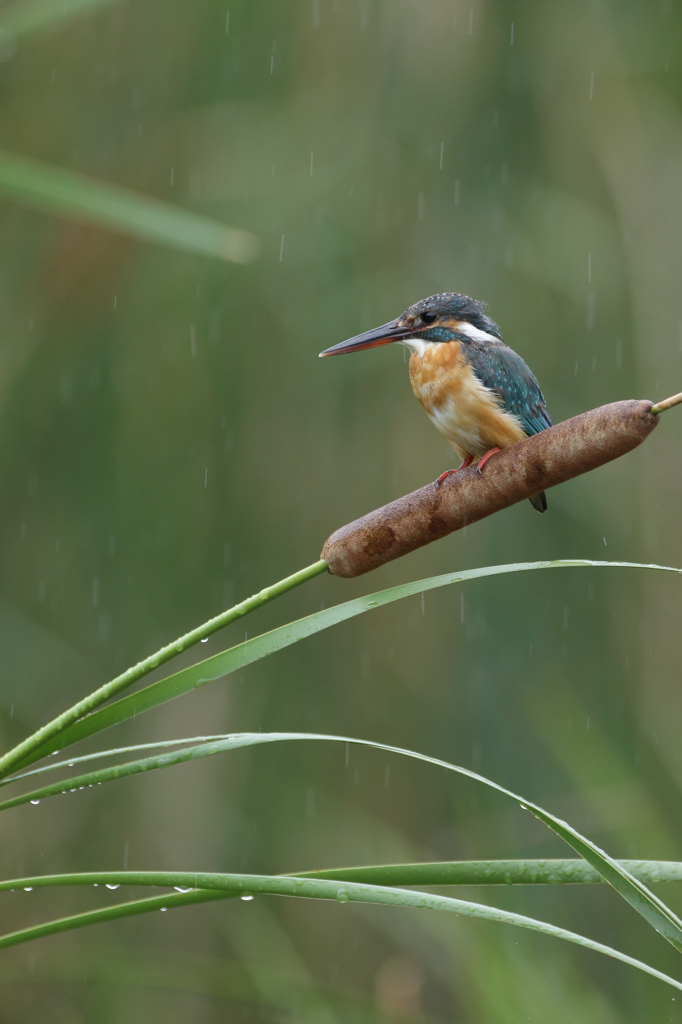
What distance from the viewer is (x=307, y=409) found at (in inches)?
94.9

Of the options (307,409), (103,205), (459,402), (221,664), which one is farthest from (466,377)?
(307,409)

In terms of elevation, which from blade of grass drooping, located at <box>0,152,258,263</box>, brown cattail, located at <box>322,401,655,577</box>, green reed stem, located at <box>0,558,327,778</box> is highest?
blade of grass drooping, located at <box>0,152,258,263</box>

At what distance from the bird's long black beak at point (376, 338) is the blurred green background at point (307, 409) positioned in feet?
2.60

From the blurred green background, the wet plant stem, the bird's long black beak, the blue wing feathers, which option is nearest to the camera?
the wet plant stem

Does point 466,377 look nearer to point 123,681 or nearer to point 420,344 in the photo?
point 420,344

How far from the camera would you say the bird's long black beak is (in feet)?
4.26

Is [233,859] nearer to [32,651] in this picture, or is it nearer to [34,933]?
[32,651]

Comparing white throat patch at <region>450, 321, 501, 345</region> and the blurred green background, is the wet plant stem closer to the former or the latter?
white throat patch at <region>450, 321, 501, 345</region>

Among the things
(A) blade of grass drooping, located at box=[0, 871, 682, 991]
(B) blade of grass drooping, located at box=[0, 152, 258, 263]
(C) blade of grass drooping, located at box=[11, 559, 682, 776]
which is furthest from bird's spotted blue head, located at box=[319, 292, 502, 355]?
(A) blade of grass drooping, located at box=[0, 871, 682, 991]

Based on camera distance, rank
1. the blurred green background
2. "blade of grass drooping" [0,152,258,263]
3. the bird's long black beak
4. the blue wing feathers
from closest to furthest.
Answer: "blade of grass drooping" [0,152,258,263]
the bird's long black beak
the blue wing feathers
the blurred green background

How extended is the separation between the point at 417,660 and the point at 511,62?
4.81 feet

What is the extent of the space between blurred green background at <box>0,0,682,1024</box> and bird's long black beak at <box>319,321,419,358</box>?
0.79 meters

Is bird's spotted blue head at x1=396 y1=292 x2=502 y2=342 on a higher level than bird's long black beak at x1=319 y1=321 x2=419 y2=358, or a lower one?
higher

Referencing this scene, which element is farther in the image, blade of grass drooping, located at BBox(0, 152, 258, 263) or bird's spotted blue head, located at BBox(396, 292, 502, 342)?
bird's spotted blue head, located at BBox(396, 292, 502, 342)
